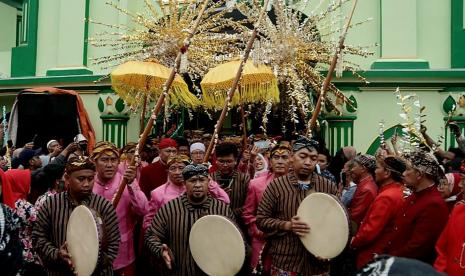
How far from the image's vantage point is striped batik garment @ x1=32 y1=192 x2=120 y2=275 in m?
4.42

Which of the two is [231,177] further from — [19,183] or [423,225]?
[423,225]

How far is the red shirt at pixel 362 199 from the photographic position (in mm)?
5605

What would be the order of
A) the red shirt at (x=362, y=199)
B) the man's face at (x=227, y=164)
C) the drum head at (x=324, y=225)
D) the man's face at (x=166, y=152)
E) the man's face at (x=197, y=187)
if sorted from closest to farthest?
the drum head at (x=324, y=225) < the man's face at (x=197, y=187) < the red shirt at (x=362, y=199) < the man's face at (x=227, y=164) < the man's face at (x=166, y=152)

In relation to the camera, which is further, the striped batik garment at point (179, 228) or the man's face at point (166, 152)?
the man's face at point (166, 152)

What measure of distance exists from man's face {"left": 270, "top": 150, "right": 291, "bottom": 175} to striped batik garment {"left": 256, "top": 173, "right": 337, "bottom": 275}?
2.75 ft

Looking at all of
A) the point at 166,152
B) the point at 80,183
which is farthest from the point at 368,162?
the point at 80,183

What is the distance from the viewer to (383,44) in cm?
1109

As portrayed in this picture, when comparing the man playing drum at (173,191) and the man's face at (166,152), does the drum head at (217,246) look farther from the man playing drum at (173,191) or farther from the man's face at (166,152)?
the man's face at (166,152)

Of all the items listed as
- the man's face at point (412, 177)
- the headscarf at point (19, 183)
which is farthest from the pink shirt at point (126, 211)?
the man's face at point (412, 177)

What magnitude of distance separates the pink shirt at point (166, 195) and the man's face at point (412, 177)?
1.52m

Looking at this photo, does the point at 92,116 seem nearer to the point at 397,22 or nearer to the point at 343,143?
the point at 343,143

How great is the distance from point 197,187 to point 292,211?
747mm

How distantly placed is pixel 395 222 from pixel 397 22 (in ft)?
22.4

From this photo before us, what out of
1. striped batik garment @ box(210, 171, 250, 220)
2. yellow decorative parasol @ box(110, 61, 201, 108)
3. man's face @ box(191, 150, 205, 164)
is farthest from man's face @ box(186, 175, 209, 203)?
yellow decorative parasol @ box(110, 61, 201, 108)
